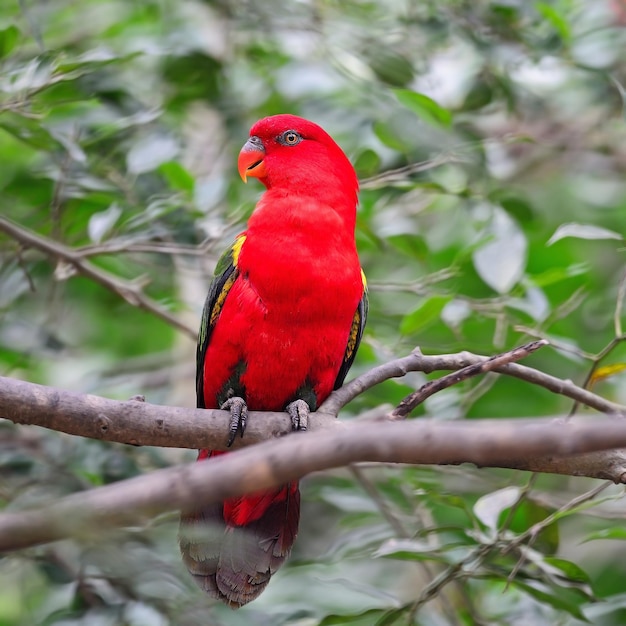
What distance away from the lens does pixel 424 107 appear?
3.72m

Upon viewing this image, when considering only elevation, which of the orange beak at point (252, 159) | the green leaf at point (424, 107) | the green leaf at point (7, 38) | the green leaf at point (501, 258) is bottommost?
the green leaf at point (501, 258)

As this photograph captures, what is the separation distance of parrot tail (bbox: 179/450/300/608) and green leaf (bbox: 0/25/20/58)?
1778 mm

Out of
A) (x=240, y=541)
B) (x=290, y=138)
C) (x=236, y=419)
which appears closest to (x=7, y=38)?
(x=290, y=138)

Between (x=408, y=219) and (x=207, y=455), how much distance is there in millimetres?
2087

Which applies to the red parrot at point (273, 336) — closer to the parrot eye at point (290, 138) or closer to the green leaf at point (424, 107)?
the parrot eye at point (290, 138)

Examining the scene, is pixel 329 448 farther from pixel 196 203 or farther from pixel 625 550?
pixel 625 550

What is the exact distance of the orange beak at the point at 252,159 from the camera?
12.1 ft

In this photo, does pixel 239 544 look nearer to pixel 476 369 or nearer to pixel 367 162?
pixel 476 369

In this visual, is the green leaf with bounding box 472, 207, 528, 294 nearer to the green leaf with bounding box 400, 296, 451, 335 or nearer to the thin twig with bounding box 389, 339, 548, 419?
the green leaf with bounding box 400, 296, 451, 335

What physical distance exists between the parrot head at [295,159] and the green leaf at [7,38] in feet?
3.29

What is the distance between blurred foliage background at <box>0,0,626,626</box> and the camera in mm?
3156

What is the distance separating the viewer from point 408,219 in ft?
16.3

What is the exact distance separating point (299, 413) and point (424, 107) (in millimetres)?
1509

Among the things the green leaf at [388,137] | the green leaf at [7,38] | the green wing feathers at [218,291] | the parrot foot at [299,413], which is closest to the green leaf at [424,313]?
the parrot foot at [299,413]
